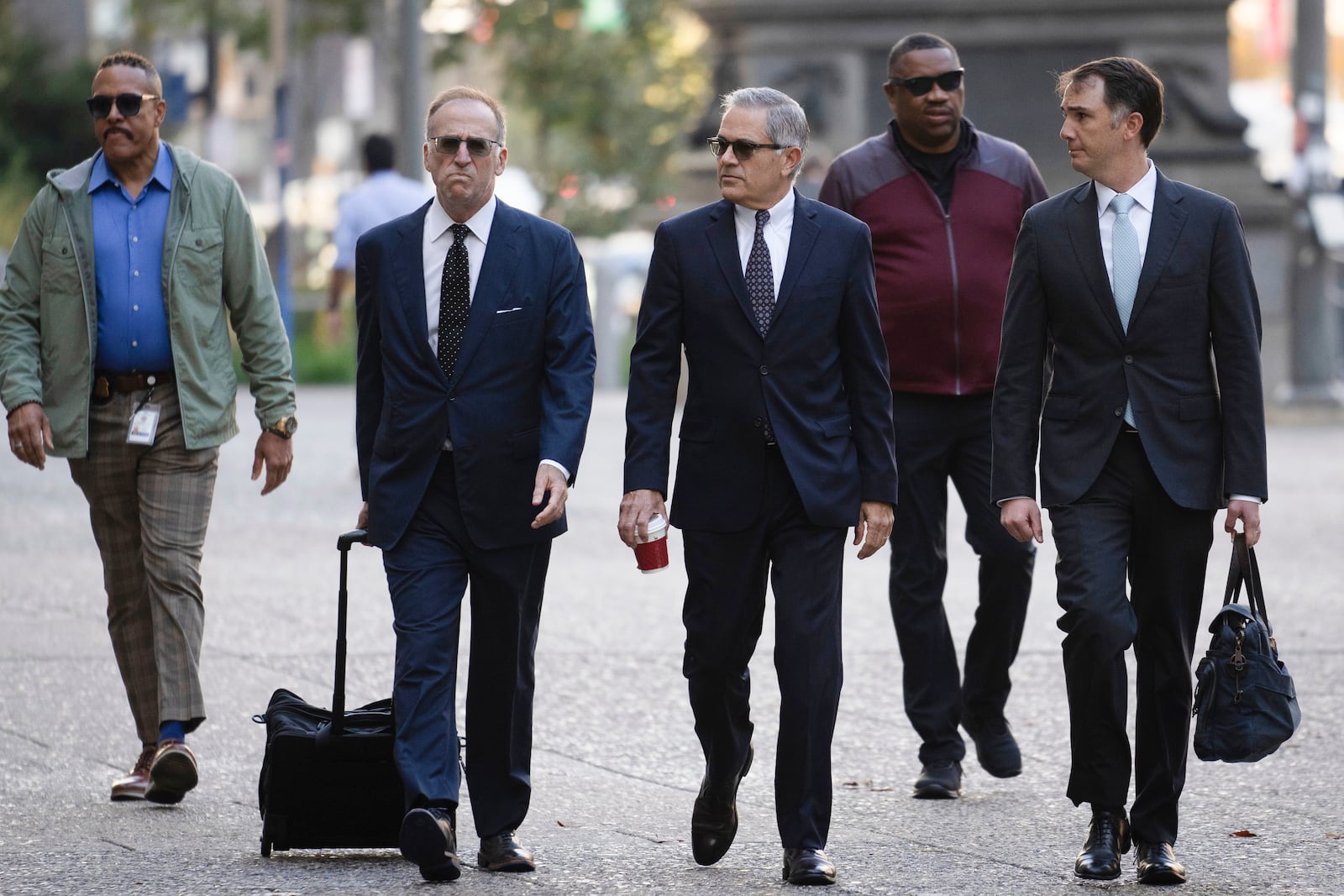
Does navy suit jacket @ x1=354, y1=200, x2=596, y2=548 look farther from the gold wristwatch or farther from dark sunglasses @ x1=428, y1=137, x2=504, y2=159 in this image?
the gold wristwatch

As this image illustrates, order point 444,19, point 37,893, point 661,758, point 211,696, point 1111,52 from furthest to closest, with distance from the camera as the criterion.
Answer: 1. point 444,19
2. point 1111,52
3. point 211,696
4. point 661,758
5. point 37,893

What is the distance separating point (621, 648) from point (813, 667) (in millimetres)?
3595

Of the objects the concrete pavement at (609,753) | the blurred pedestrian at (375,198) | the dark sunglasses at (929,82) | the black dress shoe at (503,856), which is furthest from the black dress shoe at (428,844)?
the blurred pedestrian at (375,198)

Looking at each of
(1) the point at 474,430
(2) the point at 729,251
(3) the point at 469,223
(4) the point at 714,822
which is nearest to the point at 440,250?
(3) the point at 469,223

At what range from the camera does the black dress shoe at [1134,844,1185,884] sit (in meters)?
5.58

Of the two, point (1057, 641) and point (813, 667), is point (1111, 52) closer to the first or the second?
point (1057, 641)

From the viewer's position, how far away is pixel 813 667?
5660mm

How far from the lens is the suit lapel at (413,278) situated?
5.78 m

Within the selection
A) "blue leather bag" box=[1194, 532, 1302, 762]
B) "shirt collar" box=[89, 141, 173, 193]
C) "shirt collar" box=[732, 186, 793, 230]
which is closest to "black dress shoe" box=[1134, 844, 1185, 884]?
"blue leather bag" box=[1194, 532, 1302, 762]

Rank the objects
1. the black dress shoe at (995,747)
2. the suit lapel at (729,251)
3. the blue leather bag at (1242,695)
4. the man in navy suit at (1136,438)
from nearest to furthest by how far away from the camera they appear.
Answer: the blue leather bag at (1242,695) < the man in navy suit at (1136,438) < the suit lapel at (729,251) < the black dress shoe at (995,747)

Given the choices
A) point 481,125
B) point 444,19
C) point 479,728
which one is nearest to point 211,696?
point 479,728

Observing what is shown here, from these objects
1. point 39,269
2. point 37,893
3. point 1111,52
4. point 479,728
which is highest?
point 1111,52

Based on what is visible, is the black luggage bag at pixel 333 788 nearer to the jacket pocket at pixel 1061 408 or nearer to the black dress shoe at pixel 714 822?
→ the black dress shoe at pixel 714 822

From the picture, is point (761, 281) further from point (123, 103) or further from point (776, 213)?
point (123, 103)
